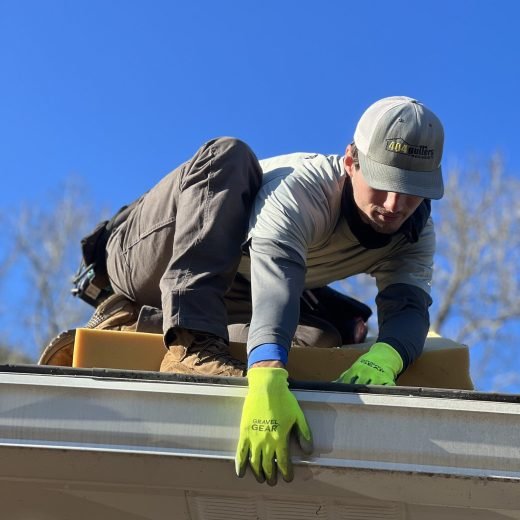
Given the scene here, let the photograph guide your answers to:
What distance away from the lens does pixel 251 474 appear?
1.91 meters

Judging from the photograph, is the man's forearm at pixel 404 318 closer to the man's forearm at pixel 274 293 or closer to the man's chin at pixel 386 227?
the man's chin at pixel 386 227

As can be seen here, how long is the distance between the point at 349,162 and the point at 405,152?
26 centimetres

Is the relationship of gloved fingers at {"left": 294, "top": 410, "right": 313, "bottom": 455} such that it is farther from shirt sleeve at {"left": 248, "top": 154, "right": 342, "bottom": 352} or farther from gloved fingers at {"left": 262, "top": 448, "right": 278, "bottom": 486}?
shirt sleeve at {"left": 248, "top": 154, "right": 342, "bottom": 352}

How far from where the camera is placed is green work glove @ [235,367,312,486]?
73.6 inches

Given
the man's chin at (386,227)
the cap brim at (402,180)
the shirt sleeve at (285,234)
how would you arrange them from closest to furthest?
1. the shirt sleeve at (285,234)
2. the cap brim at (402,180)
3. the man's chin at (386,227)

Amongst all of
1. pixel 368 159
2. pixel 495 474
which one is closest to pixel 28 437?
pixel 495 474

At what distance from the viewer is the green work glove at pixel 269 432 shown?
187 centimetres

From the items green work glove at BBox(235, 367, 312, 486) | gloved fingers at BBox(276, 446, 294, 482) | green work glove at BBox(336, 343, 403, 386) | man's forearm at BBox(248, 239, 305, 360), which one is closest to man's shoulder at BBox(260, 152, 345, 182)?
man's forearm at BBox(248, 239, 305, 360)

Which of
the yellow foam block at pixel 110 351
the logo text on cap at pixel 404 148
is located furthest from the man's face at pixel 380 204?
the yellow foam block at pixel 110 351

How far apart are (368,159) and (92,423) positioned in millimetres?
1226

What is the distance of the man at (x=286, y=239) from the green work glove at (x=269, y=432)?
0.15 metres

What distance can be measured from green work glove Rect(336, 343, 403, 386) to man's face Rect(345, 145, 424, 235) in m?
0.40

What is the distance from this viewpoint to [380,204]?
263 centimetres

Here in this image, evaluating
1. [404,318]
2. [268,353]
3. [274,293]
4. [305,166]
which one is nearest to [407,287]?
[404,318]
